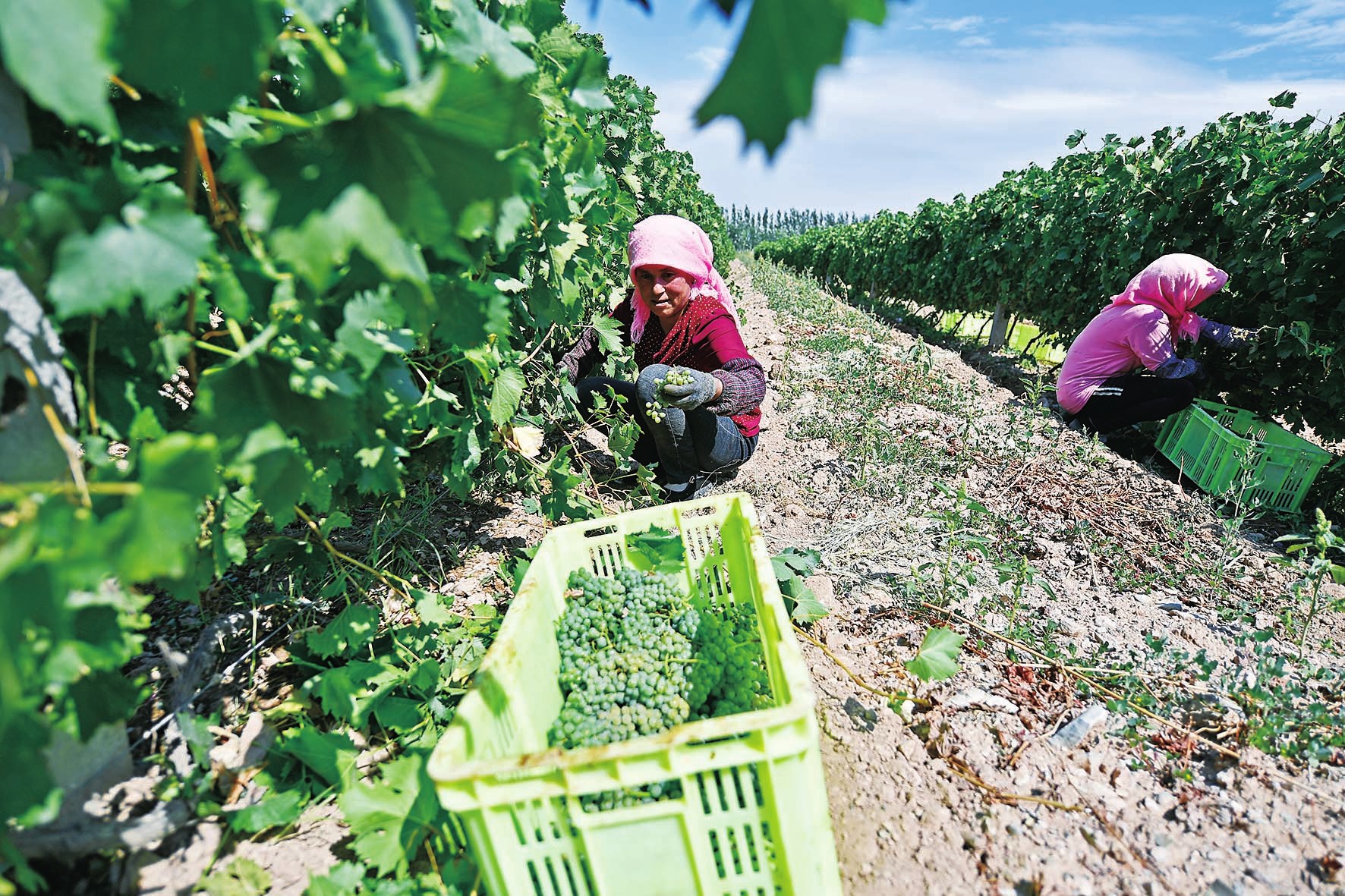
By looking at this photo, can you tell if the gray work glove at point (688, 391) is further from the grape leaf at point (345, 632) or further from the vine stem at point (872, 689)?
the grape leaf at point (345, 632)

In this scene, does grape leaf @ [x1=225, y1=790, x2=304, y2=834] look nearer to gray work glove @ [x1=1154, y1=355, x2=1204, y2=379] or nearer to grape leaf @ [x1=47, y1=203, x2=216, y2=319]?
grape leaf @ [x1=47, y1=203, x2=216, y2=319]

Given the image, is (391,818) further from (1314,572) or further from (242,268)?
(1314,572)

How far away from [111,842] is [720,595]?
5.24 feet

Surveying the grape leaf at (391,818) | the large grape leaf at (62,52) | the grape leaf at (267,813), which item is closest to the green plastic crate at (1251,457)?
the grape leaf at (391,818)

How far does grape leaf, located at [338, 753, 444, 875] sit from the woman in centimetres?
183

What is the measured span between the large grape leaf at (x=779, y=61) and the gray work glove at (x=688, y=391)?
2.20 meters

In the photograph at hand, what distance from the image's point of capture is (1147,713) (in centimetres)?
185

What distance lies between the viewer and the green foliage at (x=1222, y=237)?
409 centimetres

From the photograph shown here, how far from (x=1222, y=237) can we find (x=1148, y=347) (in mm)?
1671

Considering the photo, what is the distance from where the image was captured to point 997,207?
10.7m

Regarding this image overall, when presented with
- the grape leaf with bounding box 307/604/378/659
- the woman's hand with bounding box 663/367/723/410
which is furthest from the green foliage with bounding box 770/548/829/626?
the grape leaf with bounding box 307/604/378/659

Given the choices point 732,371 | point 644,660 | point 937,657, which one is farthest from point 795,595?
point 732,371

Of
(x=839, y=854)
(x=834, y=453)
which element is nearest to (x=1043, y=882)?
(x=839, y=854)

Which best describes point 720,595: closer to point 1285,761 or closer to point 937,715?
point 937,715
